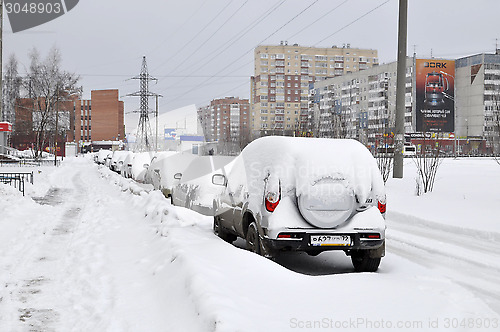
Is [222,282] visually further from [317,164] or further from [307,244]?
[317,164]

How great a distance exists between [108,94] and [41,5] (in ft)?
383

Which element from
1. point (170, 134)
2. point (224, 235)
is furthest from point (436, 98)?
point (224, 235)

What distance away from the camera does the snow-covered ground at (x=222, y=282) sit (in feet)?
13.5

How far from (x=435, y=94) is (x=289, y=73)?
63158 millimetres

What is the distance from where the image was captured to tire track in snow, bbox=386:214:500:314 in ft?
18.6

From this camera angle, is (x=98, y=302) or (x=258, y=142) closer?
(x=98, y=302)

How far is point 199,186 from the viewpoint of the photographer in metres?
11.7

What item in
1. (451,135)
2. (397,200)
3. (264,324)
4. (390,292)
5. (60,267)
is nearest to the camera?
(264,324)

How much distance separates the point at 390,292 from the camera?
4.85 meters

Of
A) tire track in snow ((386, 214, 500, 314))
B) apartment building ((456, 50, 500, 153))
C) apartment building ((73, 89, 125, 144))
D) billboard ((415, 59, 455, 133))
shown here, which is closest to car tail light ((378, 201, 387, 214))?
tire track in snow ((386, 214, 500, 314))

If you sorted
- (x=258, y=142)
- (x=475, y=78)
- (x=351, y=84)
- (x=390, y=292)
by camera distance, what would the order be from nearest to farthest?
(x=390, y=292) < (x=258, y=142) < (x=475, y=78) < (x=351, y=84)

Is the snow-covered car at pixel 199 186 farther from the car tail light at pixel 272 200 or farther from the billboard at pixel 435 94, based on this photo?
the billboard at pixel 435 94

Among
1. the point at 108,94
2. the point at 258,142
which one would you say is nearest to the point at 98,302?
the point at 258,142

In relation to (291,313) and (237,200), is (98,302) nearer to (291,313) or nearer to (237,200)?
(291,313)
